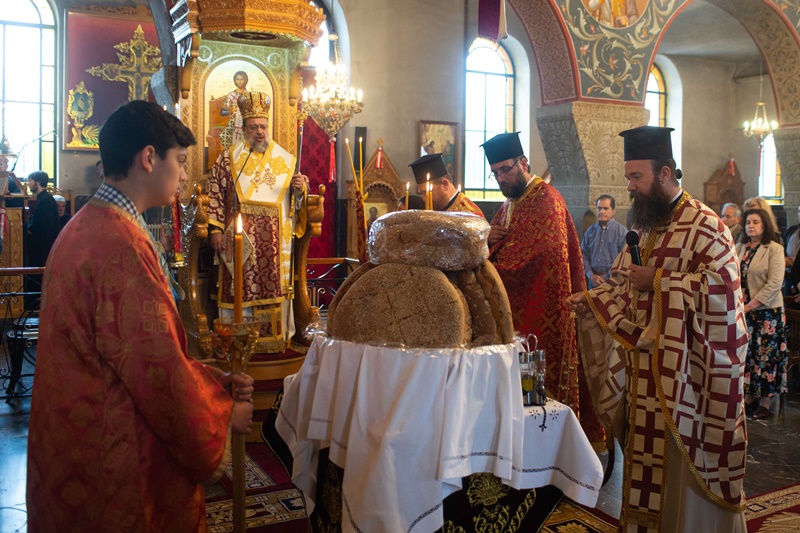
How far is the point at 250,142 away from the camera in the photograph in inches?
205

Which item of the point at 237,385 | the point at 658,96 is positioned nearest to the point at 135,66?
the point at 658,96

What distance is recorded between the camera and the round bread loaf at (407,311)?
2221mm

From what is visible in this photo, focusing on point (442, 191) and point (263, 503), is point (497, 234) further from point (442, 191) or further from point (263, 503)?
point (263, 503)

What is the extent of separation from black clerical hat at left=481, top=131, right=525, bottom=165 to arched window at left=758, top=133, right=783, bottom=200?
1512 cm

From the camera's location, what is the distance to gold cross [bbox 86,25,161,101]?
41.1 ft

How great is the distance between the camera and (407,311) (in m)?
2.24

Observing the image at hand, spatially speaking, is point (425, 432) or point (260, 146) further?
point (260, 146)

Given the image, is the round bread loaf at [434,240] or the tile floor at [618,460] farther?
the tile floor at [618,460]

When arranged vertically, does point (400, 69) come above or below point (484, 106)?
below

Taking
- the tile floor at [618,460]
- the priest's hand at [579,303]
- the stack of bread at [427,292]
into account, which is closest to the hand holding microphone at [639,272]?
the priest's hand at [579,303]

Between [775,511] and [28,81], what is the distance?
1275 centimetres

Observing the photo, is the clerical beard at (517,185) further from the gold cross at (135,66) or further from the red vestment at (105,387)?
the gold cross at (135,66)

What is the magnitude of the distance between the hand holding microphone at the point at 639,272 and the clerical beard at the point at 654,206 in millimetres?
200

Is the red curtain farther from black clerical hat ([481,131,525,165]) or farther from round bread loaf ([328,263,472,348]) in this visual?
round bread loaf ([328,263,472,348])
